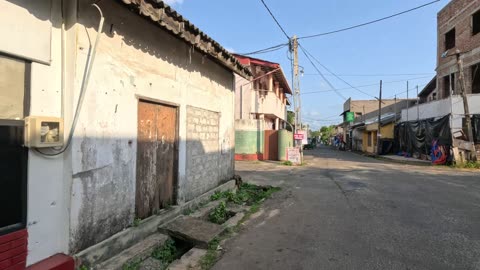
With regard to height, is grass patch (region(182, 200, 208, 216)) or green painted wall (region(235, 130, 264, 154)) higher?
green painted wall (region(235, 130, 264, 154))

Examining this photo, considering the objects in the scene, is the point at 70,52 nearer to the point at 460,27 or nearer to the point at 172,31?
the point at 172,31

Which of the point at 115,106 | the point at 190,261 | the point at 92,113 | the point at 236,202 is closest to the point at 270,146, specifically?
the point at 236,202

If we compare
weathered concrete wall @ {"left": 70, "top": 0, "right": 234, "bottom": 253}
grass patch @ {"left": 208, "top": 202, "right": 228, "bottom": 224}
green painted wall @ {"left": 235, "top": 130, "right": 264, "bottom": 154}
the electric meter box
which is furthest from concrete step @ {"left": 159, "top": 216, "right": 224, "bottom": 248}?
green painted wall @ {"left": 235, "top": 130, "right": 264, "bottom": 154}

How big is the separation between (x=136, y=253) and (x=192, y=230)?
113 cm

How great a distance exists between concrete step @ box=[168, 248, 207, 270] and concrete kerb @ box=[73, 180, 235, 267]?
0.75 metres

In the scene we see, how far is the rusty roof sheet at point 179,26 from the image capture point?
4.51 meters

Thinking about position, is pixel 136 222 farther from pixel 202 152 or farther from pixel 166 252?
pixel 202 152

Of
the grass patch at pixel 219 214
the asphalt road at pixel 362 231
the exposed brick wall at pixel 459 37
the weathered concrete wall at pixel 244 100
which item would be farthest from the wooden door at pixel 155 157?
the exposed brick wall at pixel 459 37

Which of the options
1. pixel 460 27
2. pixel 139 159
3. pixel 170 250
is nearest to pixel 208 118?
pixel 139 159

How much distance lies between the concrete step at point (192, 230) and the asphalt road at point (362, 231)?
0.36 meters

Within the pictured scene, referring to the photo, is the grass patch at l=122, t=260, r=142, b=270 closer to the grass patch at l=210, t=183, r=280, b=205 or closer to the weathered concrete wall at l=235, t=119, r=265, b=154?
the grass patch at l=210, t=183, r=280, b=205

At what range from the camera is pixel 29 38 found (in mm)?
3395

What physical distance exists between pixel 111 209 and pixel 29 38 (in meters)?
2.36

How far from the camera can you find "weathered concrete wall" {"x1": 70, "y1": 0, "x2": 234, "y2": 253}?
406 cm
